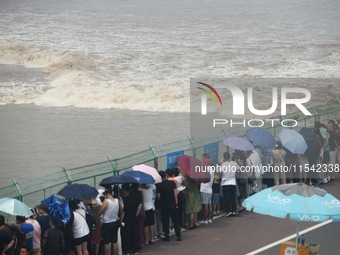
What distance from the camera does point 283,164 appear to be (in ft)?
59.2

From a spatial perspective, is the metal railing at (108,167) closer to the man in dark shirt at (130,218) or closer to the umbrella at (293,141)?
the man in dark shirt at (130,218)

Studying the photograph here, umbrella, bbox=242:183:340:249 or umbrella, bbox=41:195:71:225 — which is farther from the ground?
umbrella, bbox=242:183:340:249

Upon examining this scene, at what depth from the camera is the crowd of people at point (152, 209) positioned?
1305 centimetres

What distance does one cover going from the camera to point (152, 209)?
15.2 m

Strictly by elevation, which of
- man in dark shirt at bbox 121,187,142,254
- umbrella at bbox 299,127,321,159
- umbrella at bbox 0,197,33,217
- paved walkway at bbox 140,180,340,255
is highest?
umbrella at bbox 299,127,321,159

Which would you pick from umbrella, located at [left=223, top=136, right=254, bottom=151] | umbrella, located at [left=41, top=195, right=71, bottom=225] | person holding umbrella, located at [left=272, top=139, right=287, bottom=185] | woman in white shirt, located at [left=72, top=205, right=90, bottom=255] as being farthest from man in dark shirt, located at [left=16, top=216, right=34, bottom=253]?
person holding umbrella, located at [left=272, top=139, right=287, bottom=185]

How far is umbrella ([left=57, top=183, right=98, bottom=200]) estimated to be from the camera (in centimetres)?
1359

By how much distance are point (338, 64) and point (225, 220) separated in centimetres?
3653

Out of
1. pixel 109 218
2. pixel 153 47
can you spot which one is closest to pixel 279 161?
pixel 109 218

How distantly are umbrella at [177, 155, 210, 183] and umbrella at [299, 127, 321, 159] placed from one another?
123 inches

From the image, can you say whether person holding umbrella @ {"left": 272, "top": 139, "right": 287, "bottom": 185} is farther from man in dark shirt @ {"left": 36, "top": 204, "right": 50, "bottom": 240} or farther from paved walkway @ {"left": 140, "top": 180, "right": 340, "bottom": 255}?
man in dark shirt @ {"left": 36, "top": 204, "right": 50, "bottom": 240}

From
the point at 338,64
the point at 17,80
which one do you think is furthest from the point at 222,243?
the point at 338,64

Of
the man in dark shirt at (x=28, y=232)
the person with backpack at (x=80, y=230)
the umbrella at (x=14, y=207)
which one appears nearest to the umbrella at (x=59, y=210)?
the person with backpack at (x=80, y=230)

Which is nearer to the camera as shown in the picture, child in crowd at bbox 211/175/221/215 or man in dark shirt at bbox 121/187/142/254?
man in dark shirt at bbox 121/187/142/254
